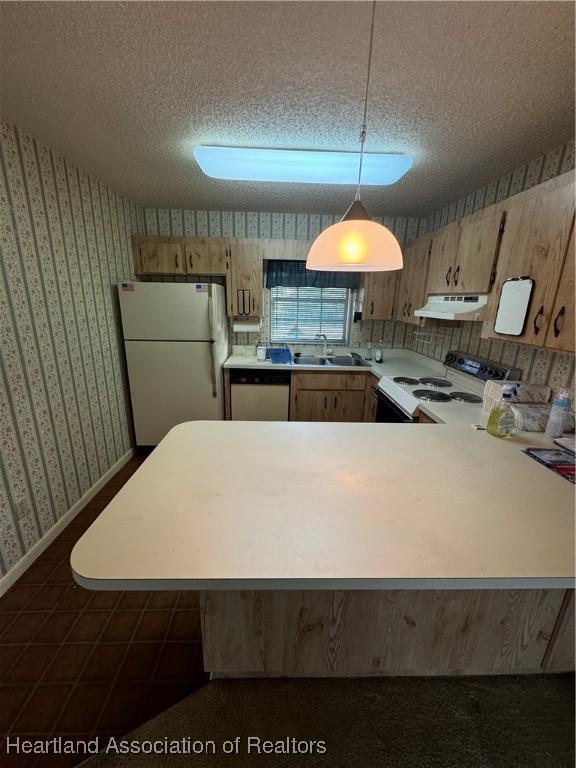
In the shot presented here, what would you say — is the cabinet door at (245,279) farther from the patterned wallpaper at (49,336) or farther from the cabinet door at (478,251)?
the cabinet door at (478,251)

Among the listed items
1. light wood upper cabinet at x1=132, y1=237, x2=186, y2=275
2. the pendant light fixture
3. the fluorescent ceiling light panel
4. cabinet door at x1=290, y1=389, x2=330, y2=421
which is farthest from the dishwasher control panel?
the pendant light fixture

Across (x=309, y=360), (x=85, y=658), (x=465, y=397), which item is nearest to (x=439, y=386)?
(x=465, y=397)

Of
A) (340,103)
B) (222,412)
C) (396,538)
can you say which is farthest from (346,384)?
(396,538)

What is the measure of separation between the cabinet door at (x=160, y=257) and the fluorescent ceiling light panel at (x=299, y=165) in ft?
3.71

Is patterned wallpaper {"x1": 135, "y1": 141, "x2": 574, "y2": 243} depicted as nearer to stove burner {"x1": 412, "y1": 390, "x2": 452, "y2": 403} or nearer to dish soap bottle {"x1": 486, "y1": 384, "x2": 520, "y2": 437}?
stove burner {"x1": 412, "y1": 390, "x2": 452, "y2": 403}

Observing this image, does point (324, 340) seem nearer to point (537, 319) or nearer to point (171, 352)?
point (171, 352)

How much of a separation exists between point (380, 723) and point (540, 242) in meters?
2.14

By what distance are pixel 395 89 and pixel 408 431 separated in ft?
4.93

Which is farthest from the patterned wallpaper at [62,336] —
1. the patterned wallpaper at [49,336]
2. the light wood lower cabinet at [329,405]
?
the light wood lower cabinet at [329,405]

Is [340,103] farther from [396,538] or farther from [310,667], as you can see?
[310,667]

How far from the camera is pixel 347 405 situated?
327cm

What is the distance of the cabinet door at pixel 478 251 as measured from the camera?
1789 millimetres

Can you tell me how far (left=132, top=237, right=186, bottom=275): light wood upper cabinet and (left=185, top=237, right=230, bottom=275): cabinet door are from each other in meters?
0.08

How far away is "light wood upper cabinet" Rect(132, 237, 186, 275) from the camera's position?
308 cm
